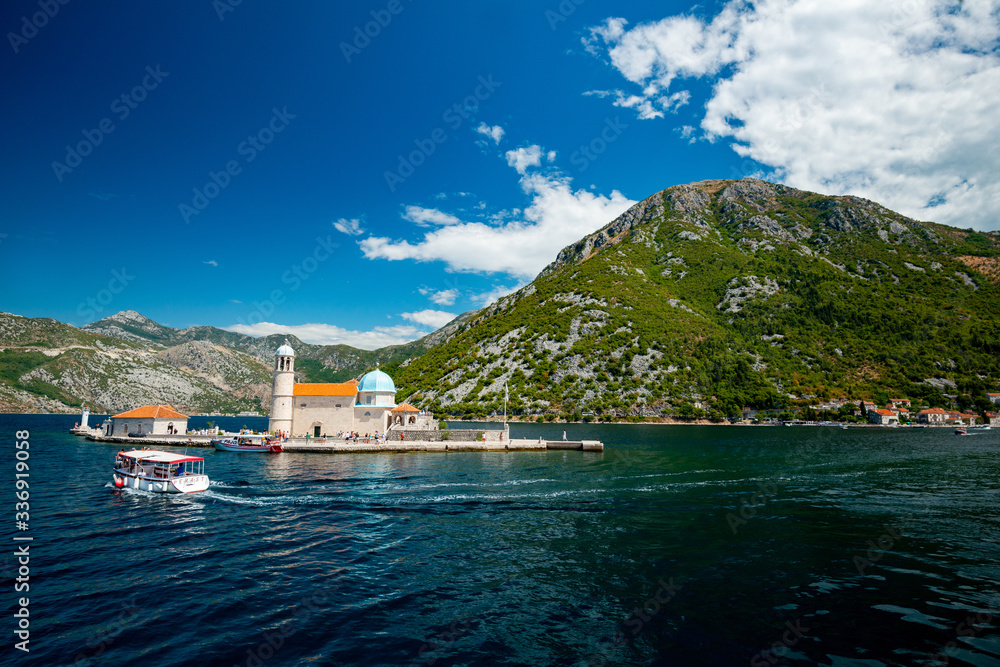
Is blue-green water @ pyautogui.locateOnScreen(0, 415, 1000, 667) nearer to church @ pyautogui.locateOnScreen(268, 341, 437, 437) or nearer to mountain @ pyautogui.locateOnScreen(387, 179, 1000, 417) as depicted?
church @ pyautogui.locateOnScreen(268, 341, 437, 437)

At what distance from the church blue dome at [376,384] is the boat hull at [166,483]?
111 feet

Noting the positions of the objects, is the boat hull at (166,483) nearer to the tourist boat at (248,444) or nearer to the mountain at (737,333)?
the tourist boat at (248,444)

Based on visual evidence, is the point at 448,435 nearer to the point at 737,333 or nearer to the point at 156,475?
the point at 156,475

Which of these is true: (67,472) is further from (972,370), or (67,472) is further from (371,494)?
(972,370)

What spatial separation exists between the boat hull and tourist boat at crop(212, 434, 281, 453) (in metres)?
23.3

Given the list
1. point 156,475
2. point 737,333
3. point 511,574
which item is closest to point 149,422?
point 156,475

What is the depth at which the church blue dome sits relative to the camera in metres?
65.6

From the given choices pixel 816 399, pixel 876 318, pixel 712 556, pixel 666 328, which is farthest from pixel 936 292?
pixel 712 556

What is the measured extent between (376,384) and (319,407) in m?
8.15

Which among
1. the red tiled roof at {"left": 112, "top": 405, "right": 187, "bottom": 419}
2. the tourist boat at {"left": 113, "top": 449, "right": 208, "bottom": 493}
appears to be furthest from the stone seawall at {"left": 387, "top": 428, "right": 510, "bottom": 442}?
the red tiled roof at {"left": 112, "top": 405, "right": 187, "bottom": 419}

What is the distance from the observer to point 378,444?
58.7 metres

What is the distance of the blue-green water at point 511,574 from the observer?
11875 millimetres

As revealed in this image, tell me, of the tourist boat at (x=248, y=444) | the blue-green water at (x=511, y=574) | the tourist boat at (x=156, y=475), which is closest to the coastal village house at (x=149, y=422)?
the tourist boat at (x=248, y=444)

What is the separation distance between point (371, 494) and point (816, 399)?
13817cm
